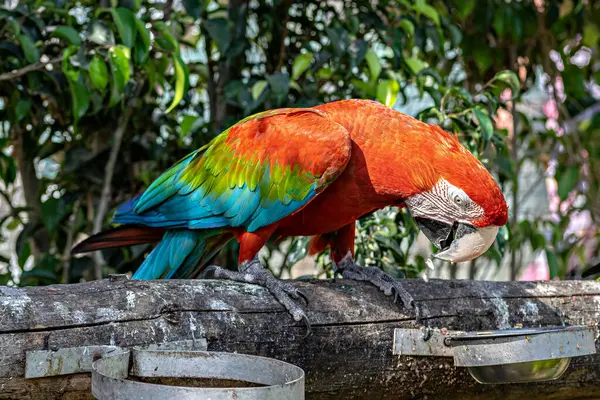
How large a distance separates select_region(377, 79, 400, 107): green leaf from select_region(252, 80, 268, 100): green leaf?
32 centimetres

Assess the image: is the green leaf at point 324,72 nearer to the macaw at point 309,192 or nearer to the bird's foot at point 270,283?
the macaw at point 309,192

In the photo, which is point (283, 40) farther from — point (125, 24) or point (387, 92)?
point (125, 24)

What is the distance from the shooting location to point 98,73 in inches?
72.8

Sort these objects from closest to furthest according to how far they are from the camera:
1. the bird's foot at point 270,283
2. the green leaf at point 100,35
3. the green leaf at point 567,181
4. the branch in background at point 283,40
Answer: the bird's foot at point 270,283 < the green leaf at point 100,35 < the branch in background at point 283,40 < the green leaf at point 567,181

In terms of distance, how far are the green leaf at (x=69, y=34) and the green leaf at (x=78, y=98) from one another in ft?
0.33

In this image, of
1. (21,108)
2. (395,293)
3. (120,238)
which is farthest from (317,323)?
(21,108)

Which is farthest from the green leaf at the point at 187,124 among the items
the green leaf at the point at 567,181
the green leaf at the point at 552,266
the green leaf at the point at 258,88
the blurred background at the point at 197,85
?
the green leaf at the point at 567,181

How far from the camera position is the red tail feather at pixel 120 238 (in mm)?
1815

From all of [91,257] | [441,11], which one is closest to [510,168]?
[441,11]

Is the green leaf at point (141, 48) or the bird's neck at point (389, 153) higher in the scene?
the green leaf at point (141, 48)

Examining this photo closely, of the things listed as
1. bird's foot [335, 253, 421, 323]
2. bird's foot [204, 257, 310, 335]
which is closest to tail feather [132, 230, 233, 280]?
bird's foot [204, 257, 310, 335]

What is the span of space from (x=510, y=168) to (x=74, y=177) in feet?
4.52

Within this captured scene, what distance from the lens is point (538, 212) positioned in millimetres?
3879

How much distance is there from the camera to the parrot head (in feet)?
5.06
